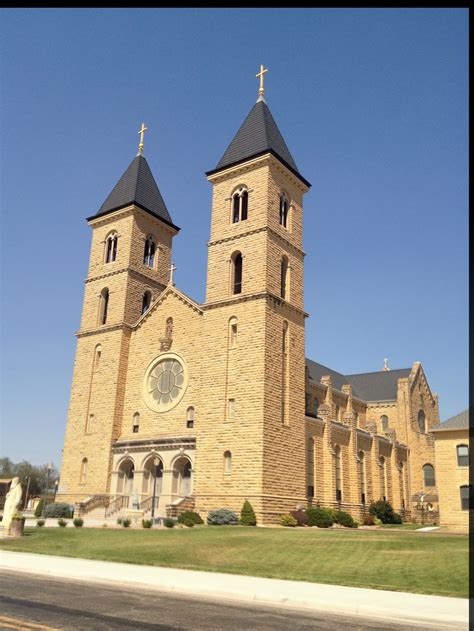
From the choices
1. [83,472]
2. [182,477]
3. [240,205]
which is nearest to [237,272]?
[240,205]

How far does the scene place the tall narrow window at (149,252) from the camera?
1881 inches

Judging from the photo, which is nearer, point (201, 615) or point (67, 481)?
point (201, 615)

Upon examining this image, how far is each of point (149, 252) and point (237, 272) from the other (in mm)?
11528

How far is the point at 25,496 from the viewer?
71125 mm

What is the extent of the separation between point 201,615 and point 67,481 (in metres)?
34.7

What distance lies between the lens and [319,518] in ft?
109

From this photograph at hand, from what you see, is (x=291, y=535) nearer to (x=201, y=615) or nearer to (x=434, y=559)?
(x=434, y=559)

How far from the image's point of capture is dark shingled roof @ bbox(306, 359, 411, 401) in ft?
200

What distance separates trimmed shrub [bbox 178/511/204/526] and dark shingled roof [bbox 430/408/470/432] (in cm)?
1720

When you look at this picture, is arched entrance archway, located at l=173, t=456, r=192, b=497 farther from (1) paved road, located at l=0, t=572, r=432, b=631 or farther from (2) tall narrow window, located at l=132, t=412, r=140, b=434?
(1) paved road, located at l=0, t=572, r=432, b=631

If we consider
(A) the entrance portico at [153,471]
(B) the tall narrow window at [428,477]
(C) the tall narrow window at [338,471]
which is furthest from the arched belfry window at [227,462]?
(B) the tall narrow window at [428,477]

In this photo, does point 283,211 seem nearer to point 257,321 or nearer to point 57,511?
point 257,321

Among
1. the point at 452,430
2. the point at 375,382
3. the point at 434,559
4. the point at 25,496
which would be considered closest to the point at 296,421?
the point at 452,430

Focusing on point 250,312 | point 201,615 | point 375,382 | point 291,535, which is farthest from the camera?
point 375,382
